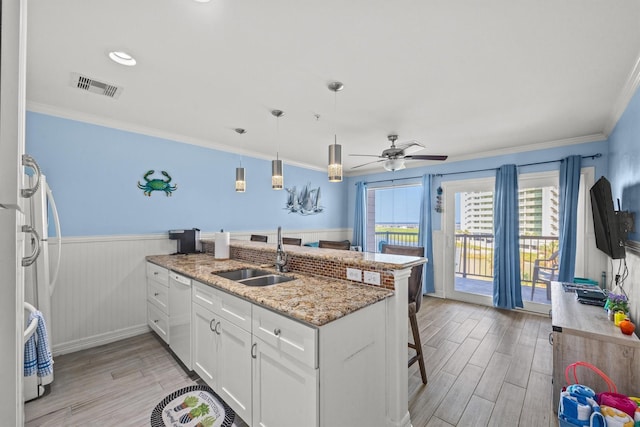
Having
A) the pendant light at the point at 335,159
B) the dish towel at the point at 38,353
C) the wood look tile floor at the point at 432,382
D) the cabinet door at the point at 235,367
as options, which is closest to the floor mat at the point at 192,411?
the wood look tile floor at the point at 432,382

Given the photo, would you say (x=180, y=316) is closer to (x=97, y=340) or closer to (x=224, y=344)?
(x=224, y=344)

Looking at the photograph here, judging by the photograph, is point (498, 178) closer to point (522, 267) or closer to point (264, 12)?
point (522, 267)

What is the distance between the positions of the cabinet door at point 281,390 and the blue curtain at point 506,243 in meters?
3.92

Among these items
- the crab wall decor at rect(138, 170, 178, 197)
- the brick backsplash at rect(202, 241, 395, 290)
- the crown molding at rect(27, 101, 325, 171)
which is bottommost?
the brick backsplash at rect(202, 241, 395, 290)

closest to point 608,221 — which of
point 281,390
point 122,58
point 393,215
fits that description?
point 281,390

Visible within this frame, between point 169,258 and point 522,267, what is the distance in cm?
489

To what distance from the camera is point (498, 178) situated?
164 inches

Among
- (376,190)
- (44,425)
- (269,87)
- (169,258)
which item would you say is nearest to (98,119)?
(169,258)

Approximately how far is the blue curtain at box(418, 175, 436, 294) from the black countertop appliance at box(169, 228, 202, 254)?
368 centimetres

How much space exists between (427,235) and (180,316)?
13.1ft

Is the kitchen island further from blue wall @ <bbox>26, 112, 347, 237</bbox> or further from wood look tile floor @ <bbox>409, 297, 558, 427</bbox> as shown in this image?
blue wall @ <bbox>26, 112, 347, 237</bbox>

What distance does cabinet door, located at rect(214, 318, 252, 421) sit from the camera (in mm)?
1667

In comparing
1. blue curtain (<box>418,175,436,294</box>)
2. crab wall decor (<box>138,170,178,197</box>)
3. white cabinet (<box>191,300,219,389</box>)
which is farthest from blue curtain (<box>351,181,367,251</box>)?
white cabinet (<box>191,300,219,389</box>)

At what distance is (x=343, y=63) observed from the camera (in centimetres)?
197
